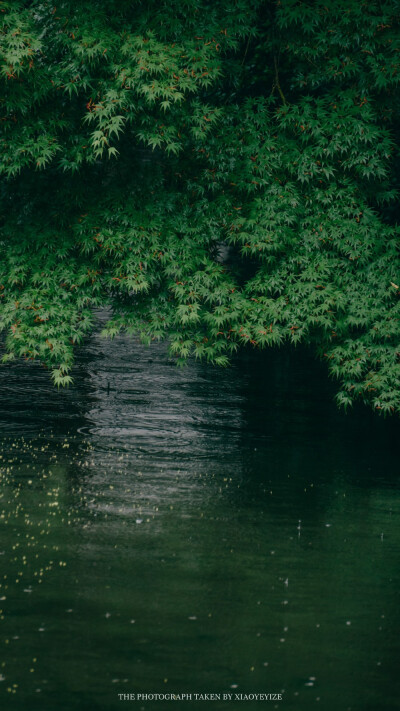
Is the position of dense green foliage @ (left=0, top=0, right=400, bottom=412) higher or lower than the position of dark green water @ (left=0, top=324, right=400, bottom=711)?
higher

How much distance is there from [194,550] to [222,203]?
4721 mm

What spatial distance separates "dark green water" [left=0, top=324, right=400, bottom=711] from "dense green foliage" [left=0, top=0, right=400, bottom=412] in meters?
1.47

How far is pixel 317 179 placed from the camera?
1277 cm

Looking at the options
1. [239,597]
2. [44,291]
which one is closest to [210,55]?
[44,291]

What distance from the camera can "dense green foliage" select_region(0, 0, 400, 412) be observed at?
12250 mm

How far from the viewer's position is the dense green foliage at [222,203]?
40.2ft

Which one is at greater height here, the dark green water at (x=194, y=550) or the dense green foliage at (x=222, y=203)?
the dense green foliage at (x=222, y=203)

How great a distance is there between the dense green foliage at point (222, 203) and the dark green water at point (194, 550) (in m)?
1.47

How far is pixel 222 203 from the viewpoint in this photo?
12.8 meters

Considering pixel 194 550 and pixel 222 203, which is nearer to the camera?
pixel 194 550

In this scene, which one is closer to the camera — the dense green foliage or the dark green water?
the dark green water

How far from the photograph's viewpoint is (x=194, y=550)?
9953mm

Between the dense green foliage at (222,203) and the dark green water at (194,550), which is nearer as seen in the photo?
the dark green water at (194,550)

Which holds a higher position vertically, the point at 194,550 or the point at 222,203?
the point at 222,203
